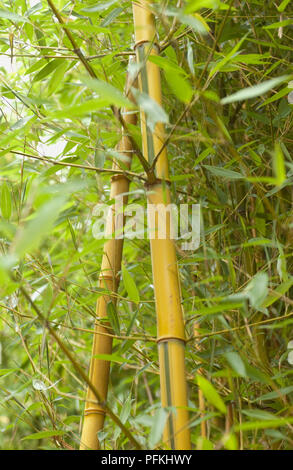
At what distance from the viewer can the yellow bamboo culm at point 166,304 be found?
686 millimetres

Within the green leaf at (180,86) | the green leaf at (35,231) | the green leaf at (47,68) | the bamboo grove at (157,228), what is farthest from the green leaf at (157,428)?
the green leaf at (47,68)

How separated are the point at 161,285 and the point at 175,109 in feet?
2.03

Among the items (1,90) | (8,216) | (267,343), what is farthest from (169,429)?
(1,90)

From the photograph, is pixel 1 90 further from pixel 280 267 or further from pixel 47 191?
pixel 280 267

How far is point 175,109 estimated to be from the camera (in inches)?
49.0

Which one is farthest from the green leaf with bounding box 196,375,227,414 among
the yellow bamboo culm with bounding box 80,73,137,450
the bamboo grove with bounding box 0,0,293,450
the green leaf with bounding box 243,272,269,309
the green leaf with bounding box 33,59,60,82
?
the green leaf with bounding box 33,59,60,82

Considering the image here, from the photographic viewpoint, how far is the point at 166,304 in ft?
2.45

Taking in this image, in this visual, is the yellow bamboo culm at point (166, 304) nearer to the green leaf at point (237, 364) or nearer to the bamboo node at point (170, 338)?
the bamboo node at point (170, 338)

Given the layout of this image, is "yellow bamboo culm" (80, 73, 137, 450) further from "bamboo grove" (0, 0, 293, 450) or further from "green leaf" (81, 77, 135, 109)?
"green leaf" (81, 77, 135, 109)

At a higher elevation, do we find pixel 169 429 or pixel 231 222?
pixel 231 222

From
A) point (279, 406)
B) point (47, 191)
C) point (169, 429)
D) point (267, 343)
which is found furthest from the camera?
point (267, 343)

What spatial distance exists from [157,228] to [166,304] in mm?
115

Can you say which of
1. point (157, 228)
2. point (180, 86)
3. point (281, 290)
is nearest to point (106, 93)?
point (180, 86)
